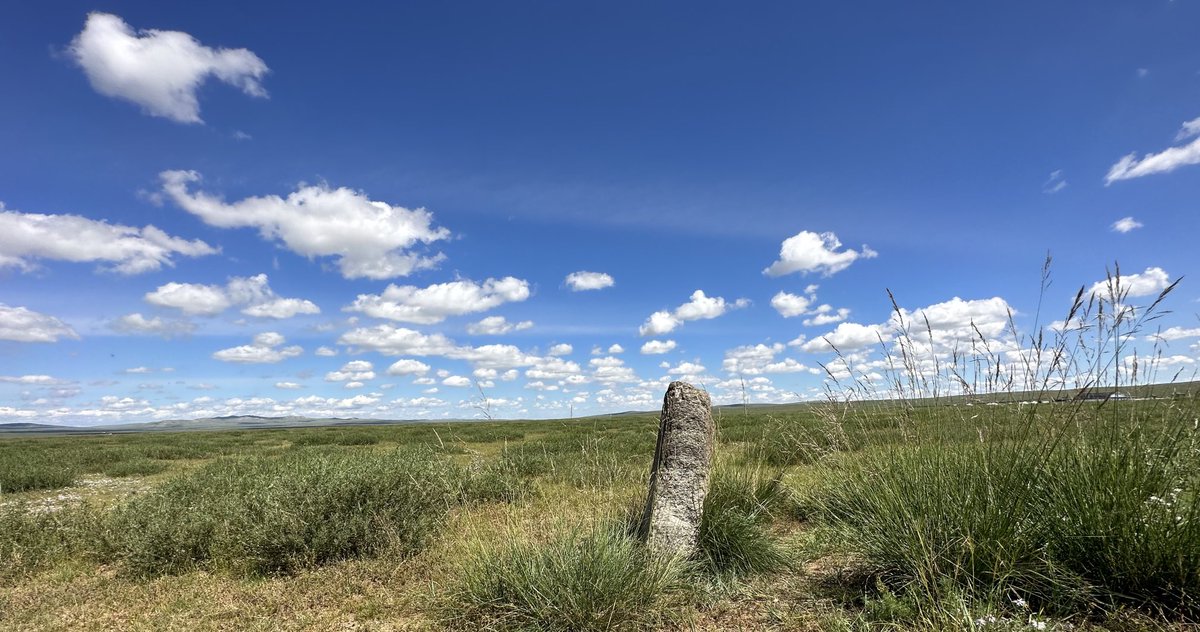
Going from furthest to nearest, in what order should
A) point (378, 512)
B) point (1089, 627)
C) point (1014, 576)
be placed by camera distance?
point (378, 512), point (1014, 576), point (1089, 627)

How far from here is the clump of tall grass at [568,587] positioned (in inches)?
147

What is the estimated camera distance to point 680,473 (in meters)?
4.78

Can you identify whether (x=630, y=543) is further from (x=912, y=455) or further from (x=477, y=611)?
(x=912, y=455)

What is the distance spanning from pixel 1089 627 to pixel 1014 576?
1.25 feet

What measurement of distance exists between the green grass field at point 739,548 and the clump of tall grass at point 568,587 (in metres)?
0.02

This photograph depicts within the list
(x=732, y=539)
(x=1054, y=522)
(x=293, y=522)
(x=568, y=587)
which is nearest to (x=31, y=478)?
(x=293, y=522)

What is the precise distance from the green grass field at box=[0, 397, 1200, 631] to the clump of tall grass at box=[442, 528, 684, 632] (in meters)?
0.02

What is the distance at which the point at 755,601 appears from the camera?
415 cm

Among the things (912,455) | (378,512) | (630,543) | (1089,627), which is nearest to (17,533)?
(378,512)

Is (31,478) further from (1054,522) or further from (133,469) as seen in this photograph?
Answer: (1054,522)

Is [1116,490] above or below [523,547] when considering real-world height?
above

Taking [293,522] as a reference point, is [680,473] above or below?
above

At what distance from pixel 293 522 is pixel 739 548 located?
4828mm

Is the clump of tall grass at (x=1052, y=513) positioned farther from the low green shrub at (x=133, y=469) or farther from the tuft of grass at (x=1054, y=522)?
the low green shrub at (x=133, y=469)
